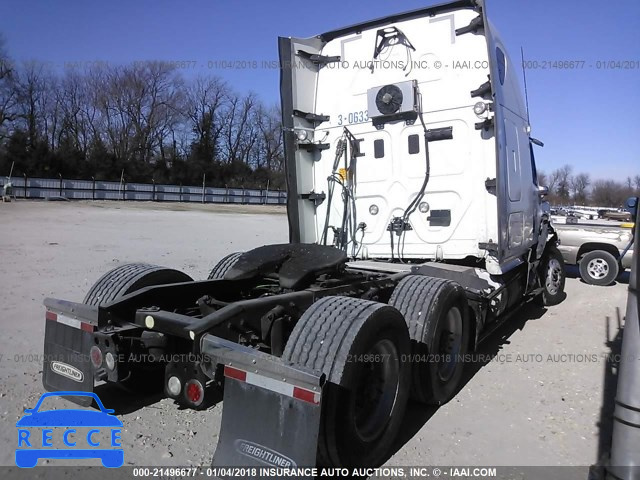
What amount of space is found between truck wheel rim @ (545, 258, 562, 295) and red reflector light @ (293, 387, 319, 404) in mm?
6932

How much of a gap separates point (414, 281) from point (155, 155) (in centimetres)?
6010

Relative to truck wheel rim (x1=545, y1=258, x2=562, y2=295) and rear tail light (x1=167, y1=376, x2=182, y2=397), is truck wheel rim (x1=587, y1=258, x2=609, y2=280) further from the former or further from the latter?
rear tail light (x1=167, y1=376, x2=182, y2=397)

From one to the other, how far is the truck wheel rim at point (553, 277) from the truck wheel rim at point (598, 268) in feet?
10.2

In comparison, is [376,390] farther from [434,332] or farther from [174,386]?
[174,386]

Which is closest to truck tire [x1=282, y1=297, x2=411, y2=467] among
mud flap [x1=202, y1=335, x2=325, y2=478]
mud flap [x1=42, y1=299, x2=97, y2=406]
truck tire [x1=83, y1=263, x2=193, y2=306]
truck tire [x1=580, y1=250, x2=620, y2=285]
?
mud flap [x1=202, y1=335, x2=325, y2=478]

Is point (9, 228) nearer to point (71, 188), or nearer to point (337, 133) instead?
point (337, 133)

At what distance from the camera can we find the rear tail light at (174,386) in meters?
3.32

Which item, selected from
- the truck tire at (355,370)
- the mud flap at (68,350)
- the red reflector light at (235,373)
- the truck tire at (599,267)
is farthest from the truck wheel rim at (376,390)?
the truck tire at (599,267)

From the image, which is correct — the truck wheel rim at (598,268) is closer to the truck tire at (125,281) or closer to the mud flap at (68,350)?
the truck tire at (125,281)

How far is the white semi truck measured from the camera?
2.90 metres

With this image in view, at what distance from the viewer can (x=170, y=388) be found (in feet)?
11.1

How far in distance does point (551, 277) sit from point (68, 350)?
7567 millimetres

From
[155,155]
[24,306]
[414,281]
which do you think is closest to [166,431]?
[414,281]

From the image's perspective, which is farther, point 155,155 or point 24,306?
point 155,155
